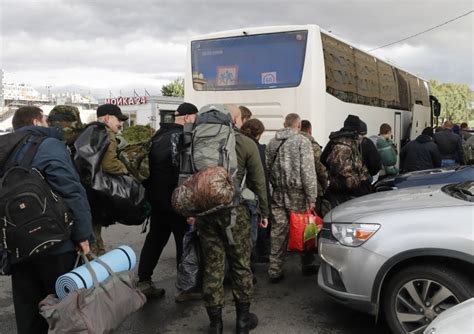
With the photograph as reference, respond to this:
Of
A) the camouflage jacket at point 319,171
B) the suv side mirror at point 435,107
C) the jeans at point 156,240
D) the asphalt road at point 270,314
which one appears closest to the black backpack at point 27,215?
the asphalt road at point 270,314

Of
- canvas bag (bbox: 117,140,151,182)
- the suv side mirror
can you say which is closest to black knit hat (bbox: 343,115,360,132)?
canvas bag (bbox: 117,140,151,182)

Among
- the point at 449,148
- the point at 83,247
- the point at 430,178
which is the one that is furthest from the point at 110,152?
the point at 449,148

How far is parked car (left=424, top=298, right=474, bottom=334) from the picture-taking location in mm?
2135

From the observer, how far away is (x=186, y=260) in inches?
156

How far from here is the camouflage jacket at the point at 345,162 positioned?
537 cm

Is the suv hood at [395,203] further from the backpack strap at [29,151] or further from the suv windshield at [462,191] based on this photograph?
the backpack strap at [29,151]

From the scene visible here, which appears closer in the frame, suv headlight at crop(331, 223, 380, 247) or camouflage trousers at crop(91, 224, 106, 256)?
suv headlight at crop(331, 223, 380, 247)

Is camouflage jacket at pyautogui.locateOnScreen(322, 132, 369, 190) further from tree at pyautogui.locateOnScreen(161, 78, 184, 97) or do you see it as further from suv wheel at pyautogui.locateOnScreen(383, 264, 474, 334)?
tree at pyautogui.locateOnScreen(161, 78, 184, 97)

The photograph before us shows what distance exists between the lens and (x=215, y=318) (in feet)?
11.9

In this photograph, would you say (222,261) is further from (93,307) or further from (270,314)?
(93,307)

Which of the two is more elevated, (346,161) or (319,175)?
(346,161)

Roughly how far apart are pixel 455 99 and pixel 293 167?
78114 mm

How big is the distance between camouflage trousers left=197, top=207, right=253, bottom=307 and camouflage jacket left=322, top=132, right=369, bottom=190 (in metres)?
2.11

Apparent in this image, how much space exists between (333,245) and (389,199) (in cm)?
68
